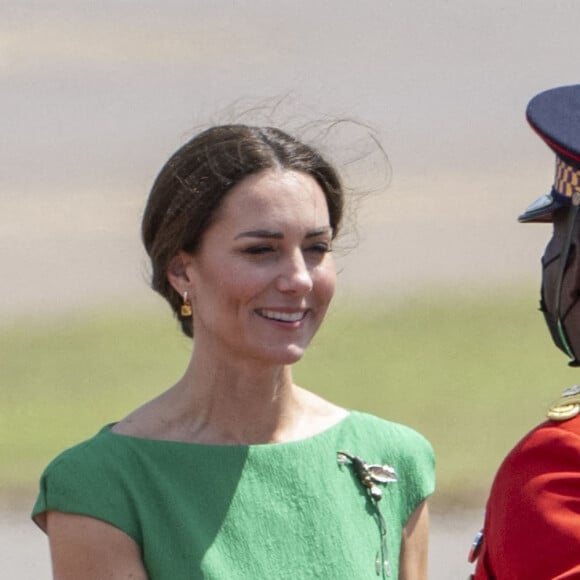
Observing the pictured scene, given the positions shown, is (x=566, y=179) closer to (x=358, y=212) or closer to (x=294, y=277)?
(x=294, y=277)

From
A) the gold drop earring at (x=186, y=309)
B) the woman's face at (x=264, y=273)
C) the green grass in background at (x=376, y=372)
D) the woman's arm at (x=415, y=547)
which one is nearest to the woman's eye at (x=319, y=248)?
the woman's face at (x=264, y=273)

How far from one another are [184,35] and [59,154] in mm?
1537

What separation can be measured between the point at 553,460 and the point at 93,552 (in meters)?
0.99

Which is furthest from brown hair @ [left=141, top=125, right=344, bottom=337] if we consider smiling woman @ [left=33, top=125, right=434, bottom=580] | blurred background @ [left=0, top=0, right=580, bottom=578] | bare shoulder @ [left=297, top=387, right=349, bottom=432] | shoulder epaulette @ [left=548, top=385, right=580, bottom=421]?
blurred background @ [left=0, top=0, right=580, bottom=578]

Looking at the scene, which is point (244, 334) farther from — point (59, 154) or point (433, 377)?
point (59, 154)

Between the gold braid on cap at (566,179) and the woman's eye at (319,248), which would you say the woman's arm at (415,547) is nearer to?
the woman's eye at (319,248)

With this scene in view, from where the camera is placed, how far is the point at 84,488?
352 centimetres

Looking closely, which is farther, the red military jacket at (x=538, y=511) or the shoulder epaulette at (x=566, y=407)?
the shoulder epaulette at (x=566, y=407)

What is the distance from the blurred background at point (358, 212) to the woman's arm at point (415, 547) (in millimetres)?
4079

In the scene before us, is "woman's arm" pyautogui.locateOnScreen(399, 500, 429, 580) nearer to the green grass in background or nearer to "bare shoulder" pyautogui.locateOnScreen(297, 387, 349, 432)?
"bare shoulder" pyautogui.locateOnScreen(297, 387, 349, 432)

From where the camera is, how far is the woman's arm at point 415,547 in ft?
12.4

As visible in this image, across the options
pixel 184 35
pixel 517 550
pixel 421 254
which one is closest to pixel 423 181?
pixel 421 254

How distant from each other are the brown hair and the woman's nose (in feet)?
0.64

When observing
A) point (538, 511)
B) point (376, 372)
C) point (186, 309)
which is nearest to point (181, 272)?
point (186, 309)
